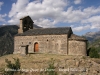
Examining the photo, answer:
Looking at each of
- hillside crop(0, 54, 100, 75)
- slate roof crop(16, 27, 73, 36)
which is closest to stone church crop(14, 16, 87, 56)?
slate roof crop(16, 27, 73, 36)

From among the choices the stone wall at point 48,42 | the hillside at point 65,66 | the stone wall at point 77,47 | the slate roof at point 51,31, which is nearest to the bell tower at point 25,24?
the slate roof at point 51,31

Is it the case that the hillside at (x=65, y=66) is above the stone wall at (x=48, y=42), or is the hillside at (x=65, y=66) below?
below

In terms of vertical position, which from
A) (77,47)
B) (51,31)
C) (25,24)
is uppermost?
(25,24)

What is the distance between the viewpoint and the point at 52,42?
3441cm

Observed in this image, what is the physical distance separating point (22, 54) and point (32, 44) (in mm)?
4691

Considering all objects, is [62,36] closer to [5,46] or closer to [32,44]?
[32,44]

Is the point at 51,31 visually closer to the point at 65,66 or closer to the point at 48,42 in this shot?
the point at 48,42

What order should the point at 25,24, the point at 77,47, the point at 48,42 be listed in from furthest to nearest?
the point at 25,24
the point at 48,42
the point at 77,47

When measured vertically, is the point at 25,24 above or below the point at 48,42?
above

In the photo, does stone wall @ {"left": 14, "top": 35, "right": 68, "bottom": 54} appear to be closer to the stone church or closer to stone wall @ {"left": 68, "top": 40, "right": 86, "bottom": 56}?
the stone church

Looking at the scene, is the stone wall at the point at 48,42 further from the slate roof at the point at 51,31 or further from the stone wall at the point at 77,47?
the stone wall at the point at 77,47

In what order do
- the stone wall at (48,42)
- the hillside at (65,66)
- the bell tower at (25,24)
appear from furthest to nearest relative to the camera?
the bell tower at (25,24) < the stone wall at (48,42) < the hillside at (65,66)

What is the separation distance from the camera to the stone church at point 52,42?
32500 millimetres

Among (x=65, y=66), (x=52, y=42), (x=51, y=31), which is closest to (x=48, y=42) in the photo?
(x=52, y=42)
